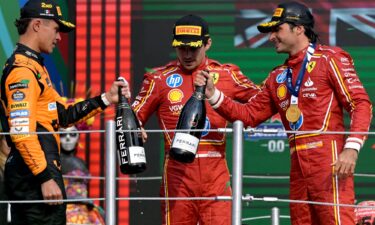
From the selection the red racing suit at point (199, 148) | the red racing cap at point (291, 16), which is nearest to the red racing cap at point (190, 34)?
the red racing suit at point (199, 148)

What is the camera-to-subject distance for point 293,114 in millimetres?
7516

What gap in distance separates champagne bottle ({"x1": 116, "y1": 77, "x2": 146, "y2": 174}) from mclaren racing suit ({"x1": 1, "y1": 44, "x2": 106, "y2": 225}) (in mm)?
373

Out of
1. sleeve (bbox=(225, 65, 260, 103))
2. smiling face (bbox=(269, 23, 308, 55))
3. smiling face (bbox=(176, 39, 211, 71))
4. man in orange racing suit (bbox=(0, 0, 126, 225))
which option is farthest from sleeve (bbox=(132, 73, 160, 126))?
smiling face (bbox=(269, 23, 308, 55))

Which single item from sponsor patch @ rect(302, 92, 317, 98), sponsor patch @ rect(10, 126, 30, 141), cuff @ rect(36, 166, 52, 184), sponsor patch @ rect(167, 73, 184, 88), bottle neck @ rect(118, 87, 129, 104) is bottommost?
A: cuff @ rect(36, 166, 52, 184)

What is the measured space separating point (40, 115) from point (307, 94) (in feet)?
5.06

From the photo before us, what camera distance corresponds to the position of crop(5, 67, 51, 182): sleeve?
7293 millimetres

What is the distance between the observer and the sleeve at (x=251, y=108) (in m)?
7.79

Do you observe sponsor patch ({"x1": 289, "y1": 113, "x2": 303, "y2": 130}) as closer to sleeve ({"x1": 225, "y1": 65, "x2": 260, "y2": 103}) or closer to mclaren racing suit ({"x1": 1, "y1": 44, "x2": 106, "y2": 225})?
sleeve ({"x1": 225, "y1": 65, "x2": 260, "y2": 103})

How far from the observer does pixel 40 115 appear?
295 inches

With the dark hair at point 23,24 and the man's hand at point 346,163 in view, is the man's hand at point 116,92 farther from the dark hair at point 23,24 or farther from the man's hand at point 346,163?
the man's hand at point 346,163

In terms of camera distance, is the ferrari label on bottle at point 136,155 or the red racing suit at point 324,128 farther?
the ferrari label on bottle at point 136,155

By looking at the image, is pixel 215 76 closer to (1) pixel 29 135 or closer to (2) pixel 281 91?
(2) pixel 281 91

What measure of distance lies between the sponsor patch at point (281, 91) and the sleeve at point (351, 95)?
1.08 feet

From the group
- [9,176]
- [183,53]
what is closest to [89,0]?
[183,53]
